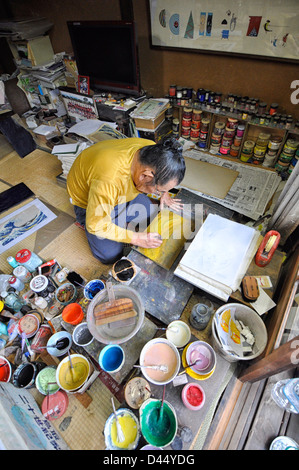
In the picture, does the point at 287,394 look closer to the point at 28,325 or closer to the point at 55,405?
the point at 55,405

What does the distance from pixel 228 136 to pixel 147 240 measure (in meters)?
1.56

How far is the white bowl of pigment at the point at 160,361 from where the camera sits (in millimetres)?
906

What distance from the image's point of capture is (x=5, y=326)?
1296 mm

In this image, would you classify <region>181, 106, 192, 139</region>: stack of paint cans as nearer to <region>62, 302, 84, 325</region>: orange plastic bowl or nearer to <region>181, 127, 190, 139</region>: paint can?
<region>181, 127, 190, 139</region>: paint can

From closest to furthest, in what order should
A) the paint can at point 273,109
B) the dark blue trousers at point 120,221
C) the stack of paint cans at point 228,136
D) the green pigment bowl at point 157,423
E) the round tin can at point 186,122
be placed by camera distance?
the green pigment bowl at point 157,423 → the dark blue trousers at point 120,221 → the paint can at point 273,109 → the stack of paint cans at point 228,136 → the round tin can at point 186,122

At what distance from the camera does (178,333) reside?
41.5 inches

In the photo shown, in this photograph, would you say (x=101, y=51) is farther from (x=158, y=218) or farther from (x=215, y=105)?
(x=158, y=218)

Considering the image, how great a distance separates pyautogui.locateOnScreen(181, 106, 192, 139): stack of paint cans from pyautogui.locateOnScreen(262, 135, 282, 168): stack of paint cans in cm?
83

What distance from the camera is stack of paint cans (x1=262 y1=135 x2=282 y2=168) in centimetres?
198

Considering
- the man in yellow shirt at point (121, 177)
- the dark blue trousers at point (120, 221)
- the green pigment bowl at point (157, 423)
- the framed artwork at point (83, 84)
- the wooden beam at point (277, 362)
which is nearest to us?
the wooden beam at point (277, 362)

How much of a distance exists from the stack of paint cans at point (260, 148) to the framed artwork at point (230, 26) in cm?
55

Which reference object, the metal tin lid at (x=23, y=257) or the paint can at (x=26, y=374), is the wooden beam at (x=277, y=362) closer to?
the paint can at (x=26, y=374)

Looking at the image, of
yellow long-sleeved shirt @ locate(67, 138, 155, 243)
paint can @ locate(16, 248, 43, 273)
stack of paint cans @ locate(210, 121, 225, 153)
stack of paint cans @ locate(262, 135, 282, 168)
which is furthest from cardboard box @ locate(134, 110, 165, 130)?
paint can @ locate(16, 248, 43, 273)

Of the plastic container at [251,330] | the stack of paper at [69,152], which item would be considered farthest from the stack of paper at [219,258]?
the stack of paper at [69,152]
